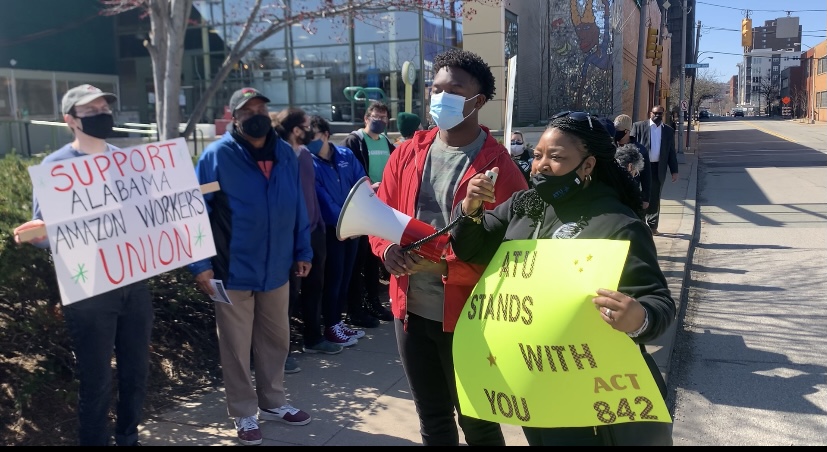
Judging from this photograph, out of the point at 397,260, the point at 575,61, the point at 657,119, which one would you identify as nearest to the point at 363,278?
the point at 397,260

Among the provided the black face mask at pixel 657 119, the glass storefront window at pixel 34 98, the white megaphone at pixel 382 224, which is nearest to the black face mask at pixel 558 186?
the white megaphone at pixel 382 224

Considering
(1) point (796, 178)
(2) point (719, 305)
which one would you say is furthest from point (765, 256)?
(1) point (796, 178)

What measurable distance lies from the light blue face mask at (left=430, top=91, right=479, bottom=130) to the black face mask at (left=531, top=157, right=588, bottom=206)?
60 cm

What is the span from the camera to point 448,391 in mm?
3016

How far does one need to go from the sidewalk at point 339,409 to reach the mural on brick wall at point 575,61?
16.6 m

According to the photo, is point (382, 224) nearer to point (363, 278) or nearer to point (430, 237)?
point (430, 237)

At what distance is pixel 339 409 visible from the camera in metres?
4.46

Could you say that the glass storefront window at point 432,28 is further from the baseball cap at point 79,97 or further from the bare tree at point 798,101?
the bare tree at point 798,101

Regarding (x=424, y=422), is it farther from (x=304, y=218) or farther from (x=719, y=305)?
(x=719, y=305)

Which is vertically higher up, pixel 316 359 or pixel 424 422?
pixel 424 422

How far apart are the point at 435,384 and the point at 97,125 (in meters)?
2.04

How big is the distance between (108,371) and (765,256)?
8738mm

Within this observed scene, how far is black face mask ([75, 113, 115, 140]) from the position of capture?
3365mm

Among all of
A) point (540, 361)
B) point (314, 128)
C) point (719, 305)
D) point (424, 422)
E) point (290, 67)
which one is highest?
point (290, 67)
